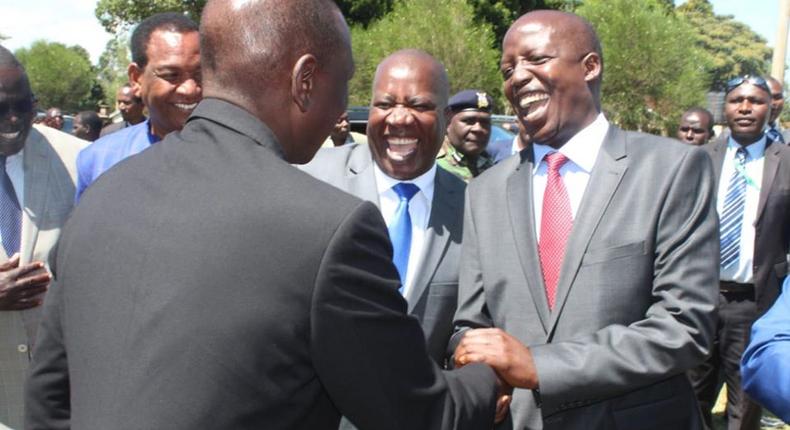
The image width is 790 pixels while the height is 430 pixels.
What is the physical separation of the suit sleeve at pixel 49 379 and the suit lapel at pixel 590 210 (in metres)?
1.41

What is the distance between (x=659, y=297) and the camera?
2441 millimetres

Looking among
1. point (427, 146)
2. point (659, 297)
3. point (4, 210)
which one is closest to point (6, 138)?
point (4, 210)

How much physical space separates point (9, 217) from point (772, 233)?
4.72m

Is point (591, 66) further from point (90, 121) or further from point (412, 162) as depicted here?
point (90, 121)

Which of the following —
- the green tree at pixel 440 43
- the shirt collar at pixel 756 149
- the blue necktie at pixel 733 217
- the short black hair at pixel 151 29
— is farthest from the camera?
the green tree at pixel 440 43

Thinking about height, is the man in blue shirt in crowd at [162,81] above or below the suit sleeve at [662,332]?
above

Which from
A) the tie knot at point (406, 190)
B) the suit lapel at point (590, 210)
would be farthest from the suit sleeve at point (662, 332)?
the tie knot at point (406, 190)

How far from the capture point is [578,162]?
2.68 meters

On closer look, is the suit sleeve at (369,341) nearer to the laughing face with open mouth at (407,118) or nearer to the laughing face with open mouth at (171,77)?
the laughing face with open mouth at (407,118)

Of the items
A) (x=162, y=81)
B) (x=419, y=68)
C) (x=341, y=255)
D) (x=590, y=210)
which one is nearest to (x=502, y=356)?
(x=590, y=210)

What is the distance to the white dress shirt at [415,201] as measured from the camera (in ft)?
Result: 10.5

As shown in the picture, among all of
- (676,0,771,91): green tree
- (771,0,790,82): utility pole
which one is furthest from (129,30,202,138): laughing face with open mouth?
(676,0,771,91): green tree

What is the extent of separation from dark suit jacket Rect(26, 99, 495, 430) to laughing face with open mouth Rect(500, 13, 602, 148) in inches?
48.3

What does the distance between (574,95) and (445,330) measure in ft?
3.27
